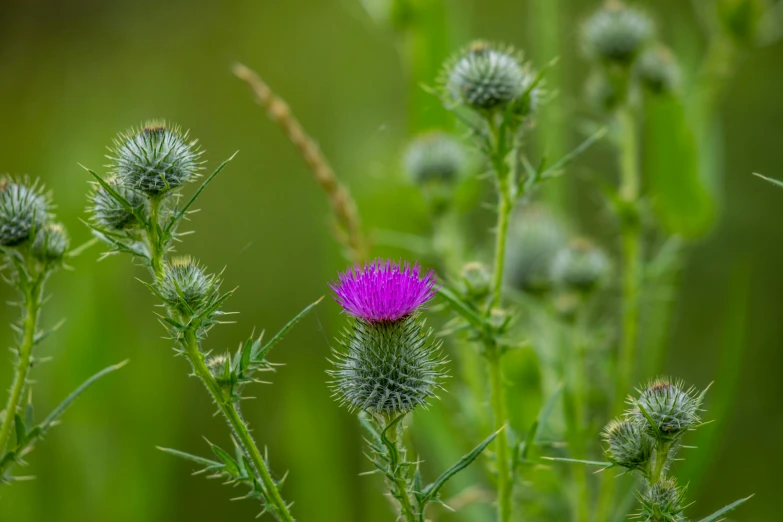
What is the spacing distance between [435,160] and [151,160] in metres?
1.39

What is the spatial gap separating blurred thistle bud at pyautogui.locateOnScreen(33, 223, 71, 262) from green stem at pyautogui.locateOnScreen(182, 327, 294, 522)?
47 cm

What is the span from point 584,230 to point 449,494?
3.18m

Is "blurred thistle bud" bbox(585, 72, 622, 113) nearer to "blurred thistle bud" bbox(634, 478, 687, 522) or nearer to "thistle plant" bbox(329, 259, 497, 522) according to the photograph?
"thistle plant" bbox(329, 259, 497, 522)

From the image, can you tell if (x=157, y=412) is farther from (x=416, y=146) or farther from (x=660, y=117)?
(x=660, y=117)

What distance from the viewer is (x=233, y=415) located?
1.38m

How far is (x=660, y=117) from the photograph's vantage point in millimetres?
3002

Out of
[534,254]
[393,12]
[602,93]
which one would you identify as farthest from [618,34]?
[393,12]

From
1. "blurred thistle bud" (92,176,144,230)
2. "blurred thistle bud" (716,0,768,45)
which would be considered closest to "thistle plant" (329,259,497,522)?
"blurred thistle bud" (92,176,144,230)

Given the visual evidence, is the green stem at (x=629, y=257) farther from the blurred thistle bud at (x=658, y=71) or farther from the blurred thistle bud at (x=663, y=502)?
the blurred thistle bud at (x=663, y=502)

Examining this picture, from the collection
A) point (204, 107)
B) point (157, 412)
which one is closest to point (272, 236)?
point (204, 107)

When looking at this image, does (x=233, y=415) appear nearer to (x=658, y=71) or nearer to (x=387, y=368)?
(x=387, y=368)

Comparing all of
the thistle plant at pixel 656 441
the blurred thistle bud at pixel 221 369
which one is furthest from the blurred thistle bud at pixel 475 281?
the blurred thistle bud at pixel 221 369

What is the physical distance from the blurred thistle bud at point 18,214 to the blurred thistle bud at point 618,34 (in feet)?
5.76

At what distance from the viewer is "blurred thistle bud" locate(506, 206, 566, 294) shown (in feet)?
9.45
